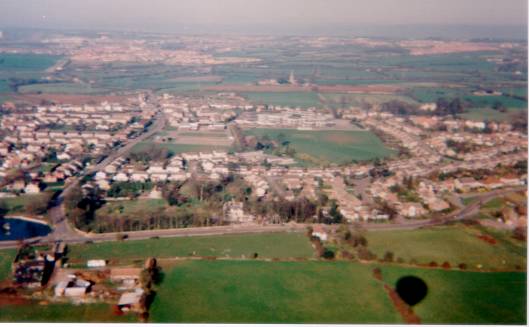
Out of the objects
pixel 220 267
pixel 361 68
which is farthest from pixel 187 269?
pixel 361 68

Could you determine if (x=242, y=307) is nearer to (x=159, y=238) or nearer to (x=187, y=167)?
(x=159, y=238)

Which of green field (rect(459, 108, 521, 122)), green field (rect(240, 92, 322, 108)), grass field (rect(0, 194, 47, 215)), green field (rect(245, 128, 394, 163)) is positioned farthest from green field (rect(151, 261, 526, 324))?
green field (rect(240, 92, 322, 108))

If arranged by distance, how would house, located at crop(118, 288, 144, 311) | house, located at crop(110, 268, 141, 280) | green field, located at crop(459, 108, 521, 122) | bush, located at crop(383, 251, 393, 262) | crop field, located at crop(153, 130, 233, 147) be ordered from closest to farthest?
house, located at crop(118, 288, 144, 311) → house, located at crop(110, 268, 141, 280) → bush, located at crop(383, 251, 393, 262) → green field, located at crop(459, 108, 521, 122) → crop field, located at crop(153, 130, 233, 147)

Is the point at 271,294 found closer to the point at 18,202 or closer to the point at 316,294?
the point at 316,294

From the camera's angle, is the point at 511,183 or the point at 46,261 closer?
the point at 46,261

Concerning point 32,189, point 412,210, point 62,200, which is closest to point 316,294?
point 412,210

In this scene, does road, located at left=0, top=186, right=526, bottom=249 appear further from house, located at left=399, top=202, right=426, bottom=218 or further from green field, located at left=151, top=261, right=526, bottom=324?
green field, located at left=151, top=261, right=526, bottom=324

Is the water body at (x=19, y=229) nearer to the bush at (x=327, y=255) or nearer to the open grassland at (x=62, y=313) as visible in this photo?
the open grassland at (x=62, y=313)

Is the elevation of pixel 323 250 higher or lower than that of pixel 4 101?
lower
